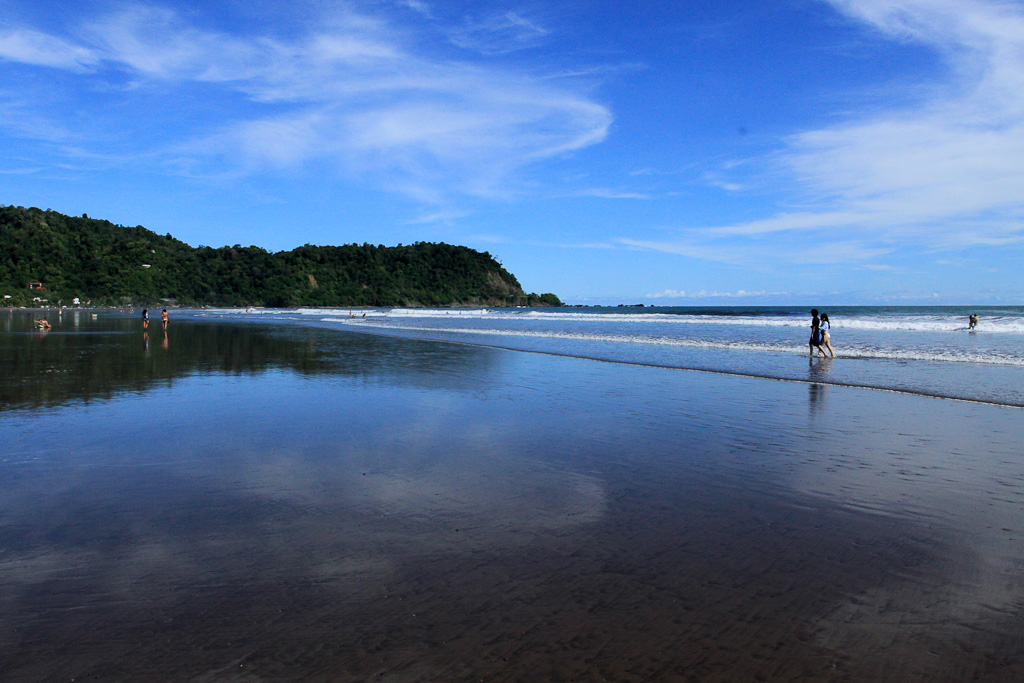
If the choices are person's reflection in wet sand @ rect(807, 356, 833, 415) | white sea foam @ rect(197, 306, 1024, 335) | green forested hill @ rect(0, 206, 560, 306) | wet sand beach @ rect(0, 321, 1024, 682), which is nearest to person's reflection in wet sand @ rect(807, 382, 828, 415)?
person's reflection in wet sand @ rect(807, 356, 833, 415)

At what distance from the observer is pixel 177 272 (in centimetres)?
15225

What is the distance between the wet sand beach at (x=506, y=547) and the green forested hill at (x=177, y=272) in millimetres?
132258

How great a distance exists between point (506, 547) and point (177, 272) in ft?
565

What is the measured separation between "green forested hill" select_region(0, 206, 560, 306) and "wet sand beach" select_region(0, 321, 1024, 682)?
132258 mm

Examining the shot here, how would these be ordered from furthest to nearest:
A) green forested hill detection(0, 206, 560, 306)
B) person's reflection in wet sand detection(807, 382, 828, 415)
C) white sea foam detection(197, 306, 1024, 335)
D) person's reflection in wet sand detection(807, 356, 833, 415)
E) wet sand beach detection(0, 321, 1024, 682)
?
1. green forested hill detection(0, 206, 560, 306)
2. white sea foam detection(197, 306, 1024, 335)
3. person's reflection in wet sand detection(807, 356, 833, 415)
4. person's reflection in wet sand detection(807, 382, 828, 415)
5. wet sand beach detection(0, 321, 1024, 682)

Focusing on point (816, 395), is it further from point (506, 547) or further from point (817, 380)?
point (506, 547)

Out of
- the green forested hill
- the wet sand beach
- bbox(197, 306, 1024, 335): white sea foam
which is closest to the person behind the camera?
the wet sand beach

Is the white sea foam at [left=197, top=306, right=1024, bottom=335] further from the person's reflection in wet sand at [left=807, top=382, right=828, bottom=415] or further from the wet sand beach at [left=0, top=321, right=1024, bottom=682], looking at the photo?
the wet sand beach at [left=0, top=321, right=1024, bottom=682]

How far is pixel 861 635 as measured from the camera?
3.54 meters

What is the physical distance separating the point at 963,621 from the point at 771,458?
→ 13.6 ft

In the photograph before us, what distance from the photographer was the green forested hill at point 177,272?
125875mm

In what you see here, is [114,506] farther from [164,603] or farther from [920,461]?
[920,461]

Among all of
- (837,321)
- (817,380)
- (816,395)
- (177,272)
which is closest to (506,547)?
(816,395)

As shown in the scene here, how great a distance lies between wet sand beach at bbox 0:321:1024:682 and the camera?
332cm
